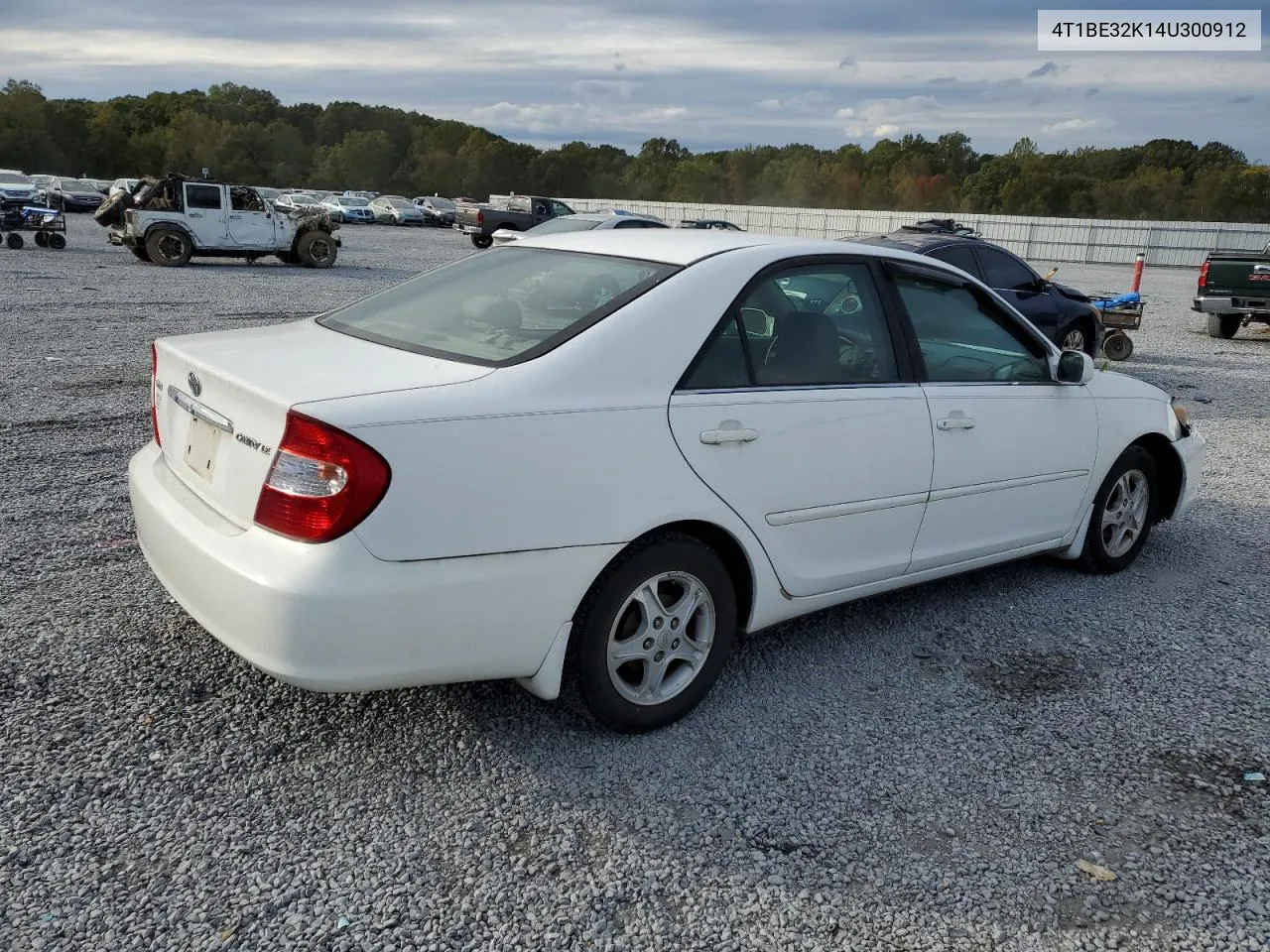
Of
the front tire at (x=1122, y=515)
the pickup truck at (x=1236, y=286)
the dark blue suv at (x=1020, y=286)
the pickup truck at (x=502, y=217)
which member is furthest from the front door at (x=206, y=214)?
the front tire at (x=1122, y=515)

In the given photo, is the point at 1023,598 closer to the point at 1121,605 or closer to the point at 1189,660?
the point at 1121,605

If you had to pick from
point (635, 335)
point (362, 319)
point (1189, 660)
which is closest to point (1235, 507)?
point (1189, 660)

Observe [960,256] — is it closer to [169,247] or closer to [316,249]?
[316,249]

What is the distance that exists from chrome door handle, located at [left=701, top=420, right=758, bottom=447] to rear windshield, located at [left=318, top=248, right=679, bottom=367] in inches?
19.7

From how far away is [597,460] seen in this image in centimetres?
304

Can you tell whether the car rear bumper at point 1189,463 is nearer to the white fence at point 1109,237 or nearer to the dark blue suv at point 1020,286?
the dark blue suv at point 1020,286

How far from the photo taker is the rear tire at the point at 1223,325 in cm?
1655

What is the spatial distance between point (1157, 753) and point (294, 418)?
9.39 ft

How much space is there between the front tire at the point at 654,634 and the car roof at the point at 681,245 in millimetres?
1051

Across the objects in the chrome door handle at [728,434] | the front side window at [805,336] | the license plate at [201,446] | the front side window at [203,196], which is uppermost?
the front side window at [203,196]

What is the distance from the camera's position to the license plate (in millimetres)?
3174

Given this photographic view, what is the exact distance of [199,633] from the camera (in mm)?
3959

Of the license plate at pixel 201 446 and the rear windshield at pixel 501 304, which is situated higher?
the rear windshield at pixel 501 304

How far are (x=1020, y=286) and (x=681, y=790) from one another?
33.1ft
